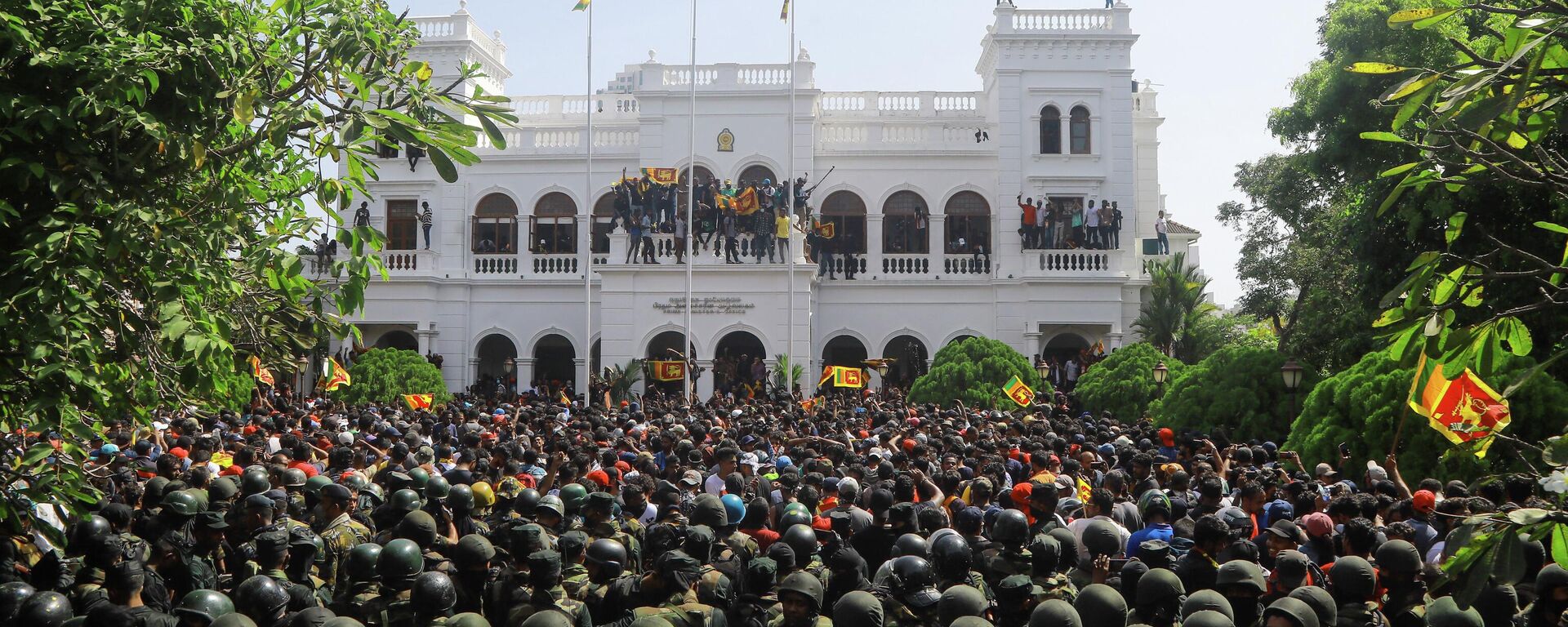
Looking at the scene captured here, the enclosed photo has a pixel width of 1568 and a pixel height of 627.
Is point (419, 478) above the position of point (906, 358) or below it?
below

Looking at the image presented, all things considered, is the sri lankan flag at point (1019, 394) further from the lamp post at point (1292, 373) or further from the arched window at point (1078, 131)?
the arched window at point (1078, 131)

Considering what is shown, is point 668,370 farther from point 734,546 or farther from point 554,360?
point 734,546

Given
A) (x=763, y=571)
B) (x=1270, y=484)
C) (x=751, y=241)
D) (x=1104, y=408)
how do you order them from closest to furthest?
(x=763, y=571)
(x=1270, y=484)
(x=1104, y=408)
(x=751, y=241)

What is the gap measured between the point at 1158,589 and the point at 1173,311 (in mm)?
23989

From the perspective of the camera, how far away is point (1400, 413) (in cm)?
1115

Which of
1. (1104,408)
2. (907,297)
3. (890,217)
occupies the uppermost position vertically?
(890,217)

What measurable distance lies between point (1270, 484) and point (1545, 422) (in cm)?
381

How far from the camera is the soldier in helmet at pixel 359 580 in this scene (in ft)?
17.4

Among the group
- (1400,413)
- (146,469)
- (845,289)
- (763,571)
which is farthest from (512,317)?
(763,571)

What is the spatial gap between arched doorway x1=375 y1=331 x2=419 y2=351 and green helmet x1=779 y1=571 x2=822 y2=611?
27.4 m

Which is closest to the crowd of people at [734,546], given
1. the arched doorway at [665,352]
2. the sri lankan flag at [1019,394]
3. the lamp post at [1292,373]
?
the lamp post at [1292,373]

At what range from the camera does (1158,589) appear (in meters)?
5.07

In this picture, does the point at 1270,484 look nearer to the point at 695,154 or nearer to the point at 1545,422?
the point at 1545,422

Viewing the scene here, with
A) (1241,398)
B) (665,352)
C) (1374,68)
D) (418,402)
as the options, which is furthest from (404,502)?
(665,352)
